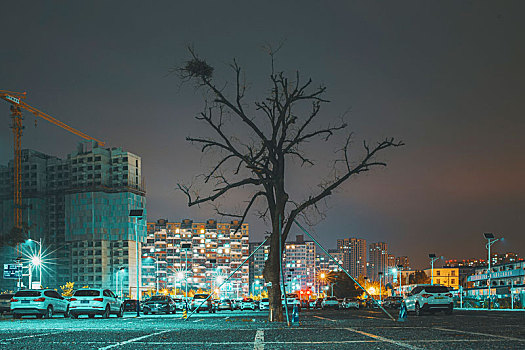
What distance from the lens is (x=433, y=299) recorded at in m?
33.9

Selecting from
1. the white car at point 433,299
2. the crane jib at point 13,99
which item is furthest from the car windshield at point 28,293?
the crane jib at point 13,99

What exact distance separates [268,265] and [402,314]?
5417 millimetres

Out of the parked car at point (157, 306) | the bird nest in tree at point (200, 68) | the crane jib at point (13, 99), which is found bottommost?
the parked car at point (157, 306)

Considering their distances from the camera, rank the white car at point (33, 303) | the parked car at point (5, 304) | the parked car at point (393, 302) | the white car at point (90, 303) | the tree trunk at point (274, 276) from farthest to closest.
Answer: the parked car at point (393, 302)
the parked car at point (5, 304)
the white car at point (90, 303)
the white car at point (33, 303)
the tree trunk at point (274, 276)

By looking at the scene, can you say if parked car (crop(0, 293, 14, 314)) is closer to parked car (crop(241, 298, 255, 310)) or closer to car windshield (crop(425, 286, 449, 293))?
car windshield (crop(425, 286, 449, 293))

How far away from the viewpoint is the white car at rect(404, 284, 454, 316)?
33812mm

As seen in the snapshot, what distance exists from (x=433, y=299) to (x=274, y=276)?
41.6 ft

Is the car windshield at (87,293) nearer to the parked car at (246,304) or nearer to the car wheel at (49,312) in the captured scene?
the car wheel at (49,312)

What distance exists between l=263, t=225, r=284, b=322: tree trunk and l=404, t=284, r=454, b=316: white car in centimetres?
1132

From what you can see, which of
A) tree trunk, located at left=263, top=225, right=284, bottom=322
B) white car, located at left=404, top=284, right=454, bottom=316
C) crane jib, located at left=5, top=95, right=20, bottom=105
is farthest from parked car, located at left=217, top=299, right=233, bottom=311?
crane jib, located at left=5, top=95, right=20, bottom=105

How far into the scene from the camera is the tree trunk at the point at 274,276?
971 inches

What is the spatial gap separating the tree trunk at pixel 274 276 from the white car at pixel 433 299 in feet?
37.2

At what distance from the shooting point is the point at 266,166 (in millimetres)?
26469

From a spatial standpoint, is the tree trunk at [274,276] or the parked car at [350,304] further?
the parked car at [350,304]
